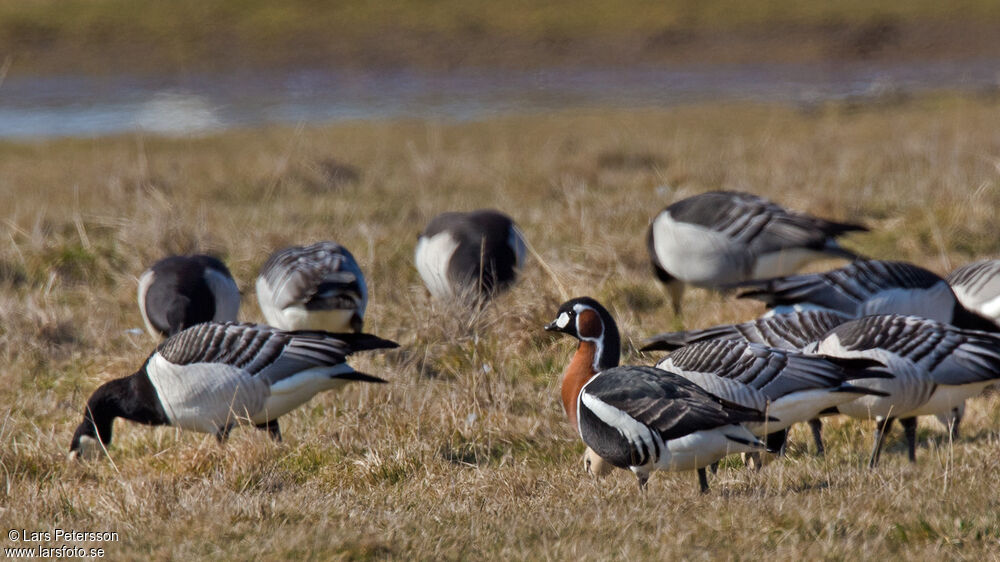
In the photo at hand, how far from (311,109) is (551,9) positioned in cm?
1425

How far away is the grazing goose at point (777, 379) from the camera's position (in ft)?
17.5

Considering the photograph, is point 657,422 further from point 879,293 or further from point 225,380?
point 879,293

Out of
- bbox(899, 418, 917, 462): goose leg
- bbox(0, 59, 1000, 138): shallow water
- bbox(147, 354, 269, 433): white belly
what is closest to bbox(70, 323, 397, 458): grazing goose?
bbox(147, 354, 269, 433): white belly

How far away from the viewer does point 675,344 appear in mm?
6457

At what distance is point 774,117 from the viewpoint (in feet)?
72.5

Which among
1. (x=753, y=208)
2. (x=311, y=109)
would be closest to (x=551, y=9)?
(x=311, y=109)

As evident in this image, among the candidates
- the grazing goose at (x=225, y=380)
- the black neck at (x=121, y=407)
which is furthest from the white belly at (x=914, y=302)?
the black neck at (x=121, y=407)

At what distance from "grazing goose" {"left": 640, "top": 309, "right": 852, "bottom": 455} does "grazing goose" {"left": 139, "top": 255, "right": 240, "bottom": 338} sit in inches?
126

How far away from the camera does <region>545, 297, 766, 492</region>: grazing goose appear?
490 centimetres

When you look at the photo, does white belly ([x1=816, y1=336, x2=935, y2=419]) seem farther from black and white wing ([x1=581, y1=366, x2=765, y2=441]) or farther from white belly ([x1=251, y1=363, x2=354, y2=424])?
white belly ([x1=251, y1=363, x2=354, y2=424])

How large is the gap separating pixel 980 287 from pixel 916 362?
6.78 feet

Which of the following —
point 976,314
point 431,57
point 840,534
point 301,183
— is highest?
point 431,57

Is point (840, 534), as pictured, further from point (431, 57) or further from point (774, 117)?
point (431, 57)

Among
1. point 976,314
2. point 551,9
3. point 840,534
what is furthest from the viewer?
point 551,9
